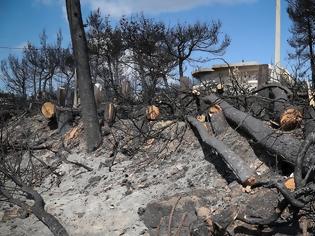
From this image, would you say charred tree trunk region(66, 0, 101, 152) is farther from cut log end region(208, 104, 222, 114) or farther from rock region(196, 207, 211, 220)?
rock region(196, 207, 211, 220)

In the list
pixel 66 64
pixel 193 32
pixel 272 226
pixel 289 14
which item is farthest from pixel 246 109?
pixel 66 64

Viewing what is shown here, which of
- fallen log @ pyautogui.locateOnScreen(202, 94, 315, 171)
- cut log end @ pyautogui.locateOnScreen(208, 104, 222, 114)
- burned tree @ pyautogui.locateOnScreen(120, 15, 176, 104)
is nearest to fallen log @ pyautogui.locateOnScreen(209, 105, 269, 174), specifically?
cut log end @ pyautogui.locateOnScreen(208, 104, 222, 114)

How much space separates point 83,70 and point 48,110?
5.18 feet

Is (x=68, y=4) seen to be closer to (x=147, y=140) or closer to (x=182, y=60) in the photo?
(x=147, y=140)

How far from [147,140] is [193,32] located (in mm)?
12855

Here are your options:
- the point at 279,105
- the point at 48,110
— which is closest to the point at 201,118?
the point at 279,105

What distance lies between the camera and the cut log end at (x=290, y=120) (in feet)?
18.9

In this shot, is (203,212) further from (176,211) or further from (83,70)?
(83,70)

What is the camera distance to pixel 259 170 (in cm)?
532

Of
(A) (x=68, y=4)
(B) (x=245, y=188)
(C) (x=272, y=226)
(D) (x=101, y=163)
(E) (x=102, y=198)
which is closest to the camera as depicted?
(C) (x=272, y=226)

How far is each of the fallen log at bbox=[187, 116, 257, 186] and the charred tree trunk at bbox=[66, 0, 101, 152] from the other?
215cm

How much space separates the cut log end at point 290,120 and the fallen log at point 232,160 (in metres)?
0.95

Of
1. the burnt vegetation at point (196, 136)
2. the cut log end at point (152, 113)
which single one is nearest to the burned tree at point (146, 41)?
the burnt vegetation at point (196, 136)

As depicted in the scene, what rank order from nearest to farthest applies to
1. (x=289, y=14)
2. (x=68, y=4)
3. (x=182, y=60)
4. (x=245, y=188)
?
(x=245, y=188) → (x=68, y=4) → (x=289, y=14) → (x=182, y=60)
